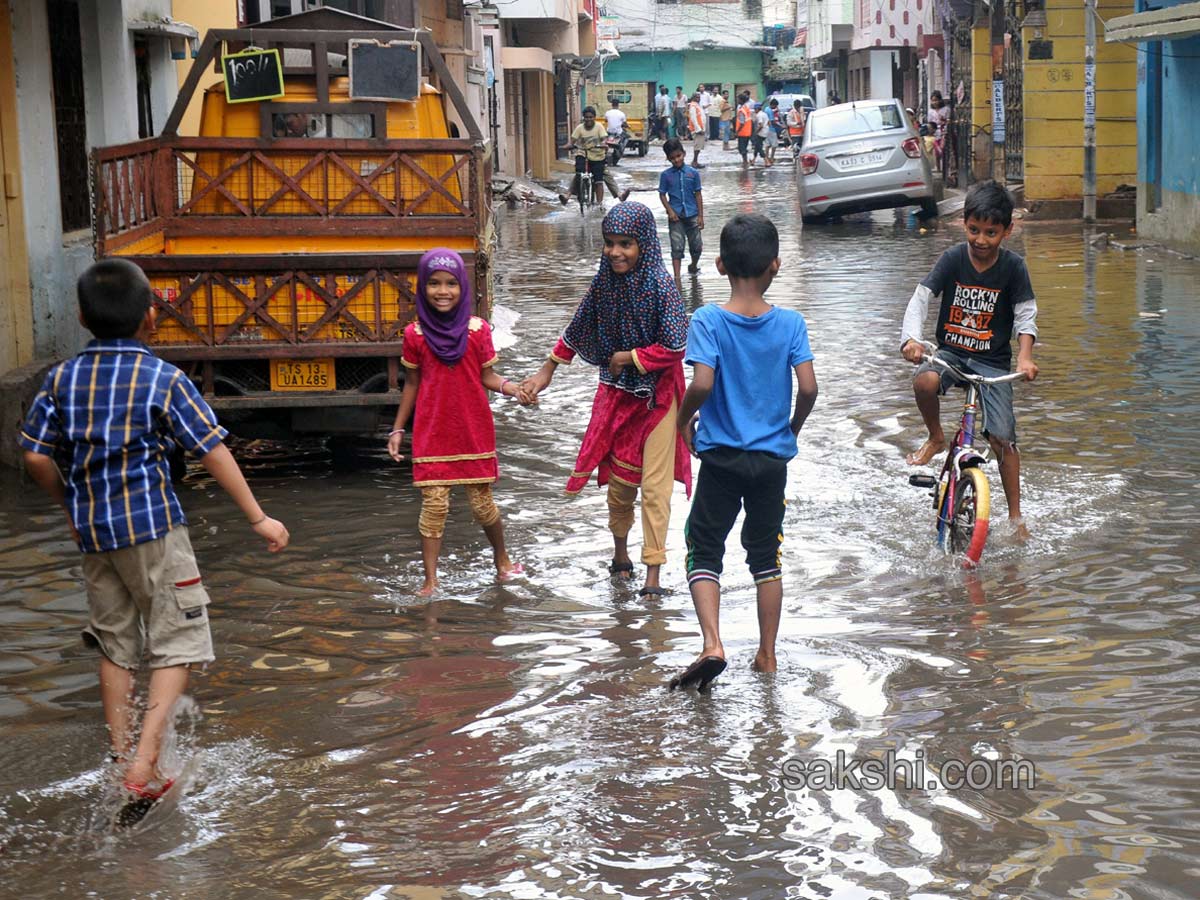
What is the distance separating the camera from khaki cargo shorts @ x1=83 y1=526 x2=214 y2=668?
176 inches

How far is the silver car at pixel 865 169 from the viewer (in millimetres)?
24578

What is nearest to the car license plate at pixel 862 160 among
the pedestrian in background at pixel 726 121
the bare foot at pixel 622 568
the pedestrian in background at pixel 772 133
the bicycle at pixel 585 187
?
the bicycle at pixel 585 187

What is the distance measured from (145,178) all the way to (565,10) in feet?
110

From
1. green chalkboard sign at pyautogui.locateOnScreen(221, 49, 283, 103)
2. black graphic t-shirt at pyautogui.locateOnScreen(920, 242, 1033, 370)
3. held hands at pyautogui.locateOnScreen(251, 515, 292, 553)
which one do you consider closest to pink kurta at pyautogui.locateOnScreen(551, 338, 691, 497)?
black graphic t-shirt at pyautogui.locateOnScreen(920, 242, 1033, 370)

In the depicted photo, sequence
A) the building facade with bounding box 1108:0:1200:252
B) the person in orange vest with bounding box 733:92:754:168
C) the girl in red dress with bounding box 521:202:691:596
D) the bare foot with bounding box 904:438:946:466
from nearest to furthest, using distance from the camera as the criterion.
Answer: the girl in red dress with bounding box 521:202:691:596, the bare foot with bounding box 904:438:946:466, the building facade with bounding box 1108:0:1200:252, the person in orange vest with bounding box 733:92:754:168

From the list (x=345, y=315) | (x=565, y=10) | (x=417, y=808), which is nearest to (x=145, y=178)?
(x=345, y=315)

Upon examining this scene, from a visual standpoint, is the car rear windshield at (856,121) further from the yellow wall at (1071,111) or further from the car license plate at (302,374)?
the car license plate at (302,374)

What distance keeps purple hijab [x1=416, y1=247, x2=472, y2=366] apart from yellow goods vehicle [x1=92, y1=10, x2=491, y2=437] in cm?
204

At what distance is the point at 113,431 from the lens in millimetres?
4367

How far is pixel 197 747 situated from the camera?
497 centimetres

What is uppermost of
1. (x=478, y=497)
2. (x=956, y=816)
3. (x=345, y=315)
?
(x=345, y=315)

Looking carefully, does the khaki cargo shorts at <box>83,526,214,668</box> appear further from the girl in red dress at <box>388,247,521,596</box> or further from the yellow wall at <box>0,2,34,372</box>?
the yellow wall at <box>0,2,34,372</box>

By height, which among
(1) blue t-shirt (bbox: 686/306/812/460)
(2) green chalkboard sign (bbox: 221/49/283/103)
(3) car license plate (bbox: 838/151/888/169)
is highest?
(2) green chalkboard sign (bbox: 221/49/283/103)

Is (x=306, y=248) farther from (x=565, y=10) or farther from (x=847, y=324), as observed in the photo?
(x=565, y=10)
